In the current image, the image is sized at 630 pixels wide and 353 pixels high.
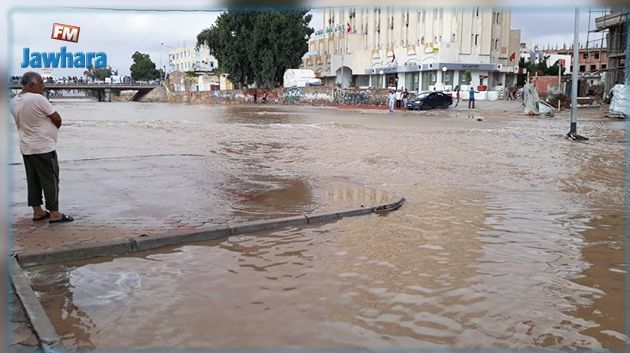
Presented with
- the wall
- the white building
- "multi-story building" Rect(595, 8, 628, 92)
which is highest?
the white building

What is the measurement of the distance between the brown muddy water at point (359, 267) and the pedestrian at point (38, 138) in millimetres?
870

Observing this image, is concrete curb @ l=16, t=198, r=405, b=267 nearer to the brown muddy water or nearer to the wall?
the brown muddy water

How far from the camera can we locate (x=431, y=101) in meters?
40.6

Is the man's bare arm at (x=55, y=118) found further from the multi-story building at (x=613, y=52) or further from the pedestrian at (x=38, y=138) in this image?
the multi-story building at (x=613, y=52)

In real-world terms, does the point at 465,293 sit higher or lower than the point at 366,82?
lower

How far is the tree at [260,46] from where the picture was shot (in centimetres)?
6131

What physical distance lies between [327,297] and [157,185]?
555 centimetres

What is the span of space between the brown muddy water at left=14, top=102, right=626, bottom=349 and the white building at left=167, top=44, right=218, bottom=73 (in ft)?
339

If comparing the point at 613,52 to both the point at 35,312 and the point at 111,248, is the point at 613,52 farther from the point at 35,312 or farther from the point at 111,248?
the point at 35,312

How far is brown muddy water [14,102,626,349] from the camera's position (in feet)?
12.9

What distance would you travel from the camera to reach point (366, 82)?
231 ft

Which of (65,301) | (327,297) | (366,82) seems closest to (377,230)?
(327,297)

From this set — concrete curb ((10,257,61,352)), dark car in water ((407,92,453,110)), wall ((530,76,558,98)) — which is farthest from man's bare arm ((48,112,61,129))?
wall ((530,76,558,98))

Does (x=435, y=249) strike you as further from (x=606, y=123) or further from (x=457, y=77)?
(x=457, y=77)
